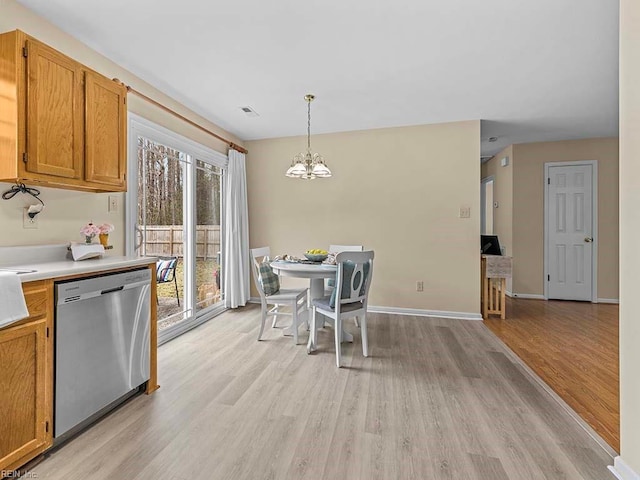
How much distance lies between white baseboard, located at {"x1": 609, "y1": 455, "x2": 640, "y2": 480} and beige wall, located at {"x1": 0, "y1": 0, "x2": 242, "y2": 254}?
3.41 meters

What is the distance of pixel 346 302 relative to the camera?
2.85 meters

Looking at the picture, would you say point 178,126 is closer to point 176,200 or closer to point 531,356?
point 176,200

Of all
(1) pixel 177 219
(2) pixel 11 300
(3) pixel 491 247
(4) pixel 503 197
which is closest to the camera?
(2) pixel 11 300

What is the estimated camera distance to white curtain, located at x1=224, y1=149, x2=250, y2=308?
4.48m

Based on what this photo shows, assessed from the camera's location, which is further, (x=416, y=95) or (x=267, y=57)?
(x=416, y=95)

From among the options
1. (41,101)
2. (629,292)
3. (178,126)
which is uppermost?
(178,126)

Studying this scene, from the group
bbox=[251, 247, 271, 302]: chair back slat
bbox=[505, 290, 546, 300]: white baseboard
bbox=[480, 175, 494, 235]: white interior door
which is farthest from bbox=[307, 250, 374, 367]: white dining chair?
bbox=[480, 175, 494, 235]: white interior door

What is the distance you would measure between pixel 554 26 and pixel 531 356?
2.63m

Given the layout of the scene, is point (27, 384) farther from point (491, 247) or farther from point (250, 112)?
point (491, 247)

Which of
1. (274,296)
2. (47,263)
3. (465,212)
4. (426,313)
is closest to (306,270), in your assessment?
(274,296)

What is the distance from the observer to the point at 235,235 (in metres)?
4.49

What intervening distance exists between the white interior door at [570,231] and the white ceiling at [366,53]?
4.68ft

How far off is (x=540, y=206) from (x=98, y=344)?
5.99 meters

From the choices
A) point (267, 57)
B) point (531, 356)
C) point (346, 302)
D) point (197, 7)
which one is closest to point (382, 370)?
point (346, 302)
